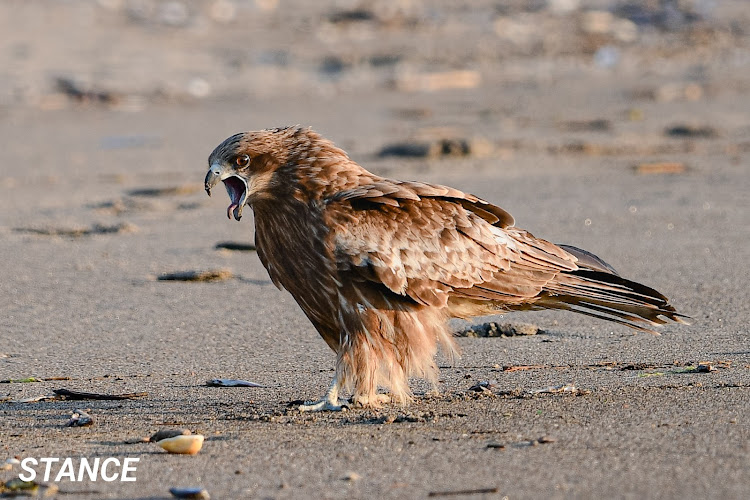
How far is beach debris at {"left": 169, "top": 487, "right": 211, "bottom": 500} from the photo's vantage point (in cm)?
393

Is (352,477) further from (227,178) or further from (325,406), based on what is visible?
(227,178)

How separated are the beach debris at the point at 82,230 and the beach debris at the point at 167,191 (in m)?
1.53

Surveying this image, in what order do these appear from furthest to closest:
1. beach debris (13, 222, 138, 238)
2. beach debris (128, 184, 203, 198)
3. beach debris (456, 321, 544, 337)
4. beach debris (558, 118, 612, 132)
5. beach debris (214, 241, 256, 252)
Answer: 1. beach debris (558, 118, 612, 132)
2. beach debris (128, 184, 203, 198)
3. beach debris (13, 222, 138, 238)
4. beach debris (214, 241, 256, 252)
5. beach debris (456, 321, 544, 337)

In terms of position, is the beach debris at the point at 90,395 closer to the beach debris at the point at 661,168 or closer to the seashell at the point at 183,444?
the seashell at the point at 183,444

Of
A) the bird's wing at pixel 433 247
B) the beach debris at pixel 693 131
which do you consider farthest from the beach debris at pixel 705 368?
the beach debris at pixel 693 131

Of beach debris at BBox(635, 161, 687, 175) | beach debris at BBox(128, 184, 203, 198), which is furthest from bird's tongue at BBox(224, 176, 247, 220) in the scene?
beach debris at BBox(635, 161, 687, 175)

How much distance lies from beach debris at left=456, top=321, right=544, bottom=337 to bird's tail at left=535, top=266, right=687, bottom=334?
69 cm

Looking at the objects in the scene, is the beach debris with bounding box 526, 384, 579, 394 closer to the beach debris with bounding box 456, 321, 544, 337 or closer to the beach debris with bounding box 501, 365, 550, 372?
the beach debris with bounding box 501, 365, 550, 372

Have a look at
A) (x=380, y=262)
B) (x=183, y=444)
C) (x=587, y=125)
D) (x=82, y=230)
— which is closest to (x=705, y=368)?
(x=380, y=262)

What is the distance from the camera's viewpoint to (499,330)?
21.1 ft

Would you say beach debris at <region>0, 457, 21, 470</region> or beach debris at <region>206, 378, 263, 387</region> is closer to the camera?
beach debris at <region>0, 457, 21, 470</region>

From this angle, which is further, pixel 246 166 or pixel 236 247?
pixel 236 247

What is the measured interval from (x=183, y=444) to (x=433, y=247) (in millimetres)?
1541

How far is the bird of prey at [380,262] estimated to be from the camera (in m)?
5.18
